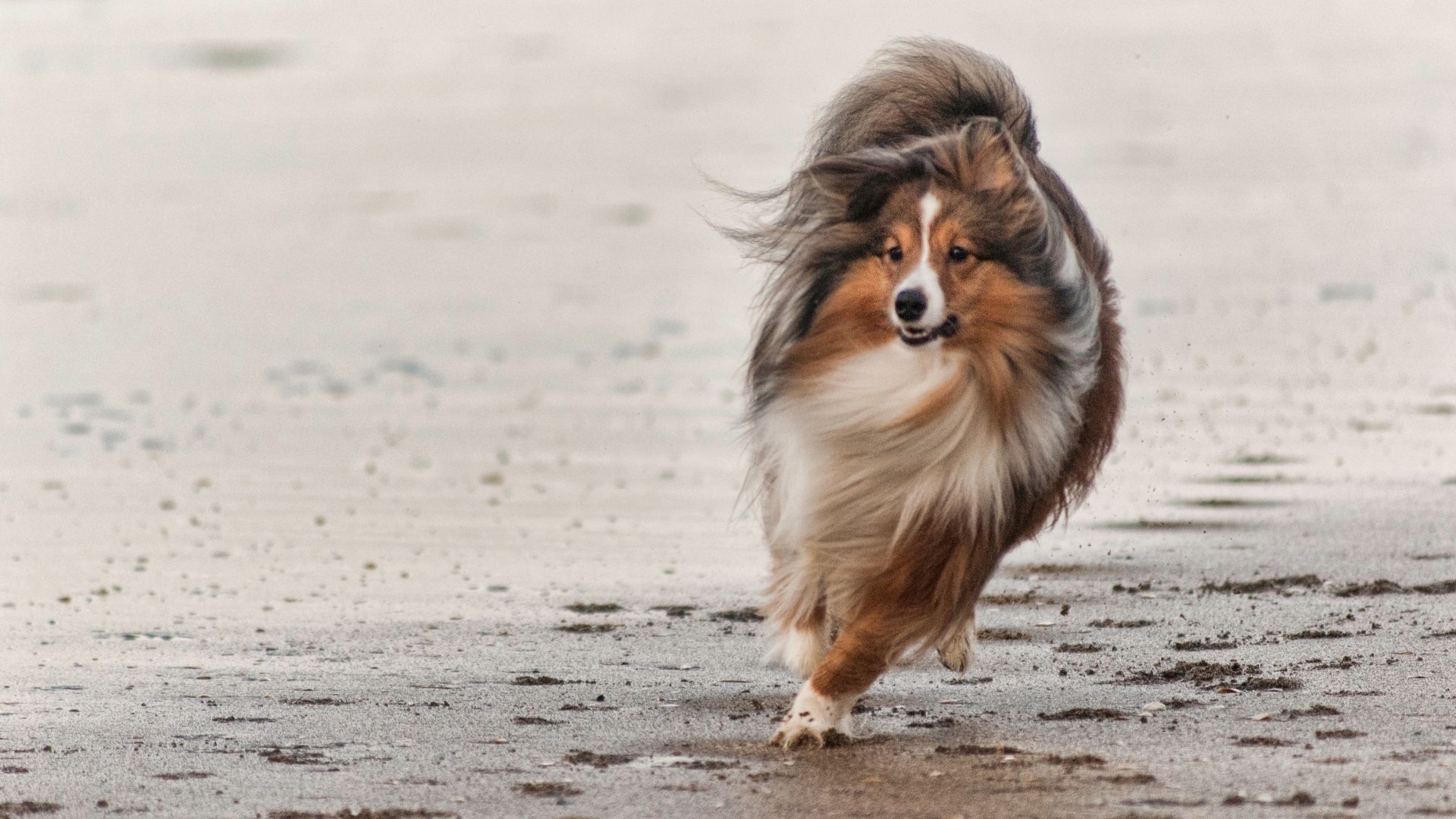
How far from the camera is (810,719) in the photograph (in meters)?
5.29

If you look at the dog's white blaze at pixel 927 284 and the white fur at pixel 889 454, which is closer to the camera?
the dog's white blaze at pixel 927 284

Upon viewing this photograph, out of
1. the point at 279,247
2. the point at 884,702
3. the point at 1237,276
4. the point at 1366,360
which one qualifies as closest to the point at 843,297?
the point at 884,702

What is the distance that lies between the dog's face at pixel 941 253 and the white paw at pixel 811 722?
891mm

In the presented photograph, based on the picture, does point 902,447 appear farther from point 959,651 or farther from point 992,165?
point 959,651

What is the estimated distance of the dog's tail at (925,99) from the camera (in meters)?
6.22

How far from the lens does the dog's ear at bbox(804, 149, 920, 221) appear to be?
5.48 meters

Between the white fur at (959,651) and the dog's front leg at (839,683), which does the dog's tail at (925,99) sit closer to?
the white fur at (959,651)

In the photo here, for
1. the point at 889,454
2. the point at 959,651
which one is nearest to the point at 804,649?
the point at 959,651

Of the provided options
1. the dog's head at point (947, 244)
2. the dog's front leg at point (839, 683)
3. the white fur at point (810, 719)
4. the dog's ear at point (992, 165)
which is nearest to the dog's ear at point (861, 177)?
the dog's head at point (947, 244)

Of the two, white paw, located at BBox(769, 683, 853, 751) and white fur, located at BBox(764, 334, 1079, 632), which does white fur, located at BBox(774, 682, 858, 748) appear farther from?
white fur, located at BBox(764, 334, 1079, 632)

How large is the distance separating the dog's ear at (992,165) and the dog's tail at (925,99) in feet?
1.99

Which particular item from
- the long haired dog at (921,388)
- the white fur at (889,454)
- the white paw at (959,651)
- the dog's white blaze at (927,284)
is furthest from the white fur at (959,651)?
the dog's white blaze at (927,284)

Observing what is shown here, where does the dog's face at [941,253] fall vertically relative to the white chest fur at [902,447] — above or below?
above

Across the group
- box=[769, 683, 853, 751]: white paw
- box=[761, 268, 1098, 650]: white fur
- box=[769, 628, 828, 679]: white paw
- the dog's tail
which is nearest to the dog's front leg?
box=[769, 683, 853, 751]: white paw
